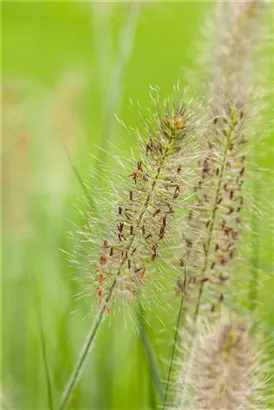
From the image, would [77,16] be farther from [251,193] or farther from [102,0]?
[251,193]

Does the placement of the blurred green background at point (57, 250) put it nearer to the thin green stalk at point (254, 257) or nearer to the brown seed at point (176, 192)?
the thin green stalk at point (254, 257)

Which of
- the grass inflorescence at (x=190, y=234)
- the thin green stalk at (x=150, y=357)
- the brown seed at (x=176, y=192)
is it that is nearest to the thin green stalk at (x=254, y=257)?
the grass inflorescence at (x=190, y=234)

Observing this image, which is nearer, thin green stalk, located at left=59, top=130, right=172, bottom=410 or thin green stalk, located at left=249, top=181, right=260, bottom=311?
thin green stalk, located at left=59, top=130, right=172, bottom=410

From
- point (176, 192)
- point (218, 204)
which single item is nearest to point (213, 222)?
point (218, 204)

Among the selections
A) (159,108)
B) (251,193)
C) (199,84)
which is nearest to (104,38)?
(199,84)

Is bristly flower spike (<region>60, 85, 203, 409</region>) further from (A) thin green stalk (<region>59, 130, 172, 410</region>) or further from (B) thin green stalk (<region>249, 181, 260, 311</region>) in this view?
(B) thin green stalk (<region>249, 181, 260, 311</region>)

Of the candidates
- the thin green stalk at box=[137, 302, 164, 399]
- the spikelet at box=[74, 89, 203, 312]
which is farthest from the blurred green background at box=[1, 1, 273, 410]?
the spikelet at box=[74, 89, 203, 312]
